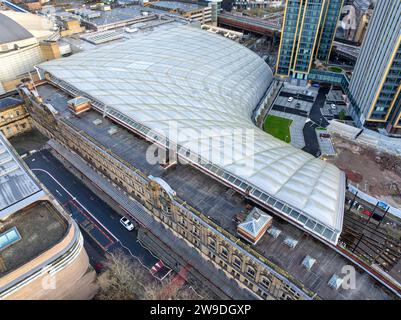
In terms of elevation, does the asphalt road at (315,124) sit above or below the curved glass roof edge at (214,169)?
below

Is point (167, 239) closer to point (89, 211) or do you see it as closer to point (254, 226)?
point (254, 226)

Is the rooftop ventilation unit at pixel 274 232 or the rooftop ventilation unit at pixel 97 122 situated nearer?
the rooftop ventilation unit at pixel 274 232

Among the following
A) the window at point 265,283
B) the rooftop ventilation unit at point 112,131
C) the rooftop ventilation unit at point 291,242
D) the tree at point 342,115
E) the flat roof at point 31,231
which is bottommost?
the tree at point 342,115

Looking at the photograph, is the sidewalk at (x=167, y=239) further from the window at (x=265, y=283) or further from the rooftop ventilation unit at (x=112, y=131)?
the rooftop ventilation unit at (x=112, y=131)

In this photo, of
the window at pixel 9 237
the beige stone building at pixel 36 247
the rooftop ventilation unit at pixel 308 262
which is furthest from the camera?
the window at pixel 9 237

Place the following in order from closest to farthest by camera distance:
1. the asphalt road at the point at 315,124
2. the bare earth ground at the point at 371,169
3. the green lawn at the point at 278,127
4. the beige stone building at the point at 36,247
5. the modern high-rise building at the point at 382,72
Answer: the beige stone building at the point at 36,247 < the bare earth ground at the point at 371,169 < the modern high-rise building at the point at 382,72 < the asphalt road at the point at 315,124 < the green lawn at the point at 278,127

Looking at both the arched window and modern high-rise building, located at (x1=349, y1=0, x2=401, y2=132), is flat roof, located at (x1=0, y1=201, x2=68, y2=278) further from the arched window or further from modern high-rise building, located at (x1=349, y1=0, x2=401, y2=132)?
modern high-rise building, located at (x1=349, y1=0, x2=401, y2=132)

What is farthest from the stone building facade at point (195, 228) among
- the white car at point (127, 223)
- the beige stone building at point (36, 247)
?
the beige stone building at point (36, 247)

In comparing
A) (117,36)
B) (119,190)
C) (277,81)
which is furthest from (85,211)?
(277,81)
